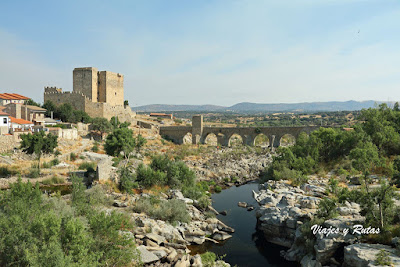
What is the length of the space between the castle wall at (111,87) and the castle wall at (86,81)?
37.1 inches

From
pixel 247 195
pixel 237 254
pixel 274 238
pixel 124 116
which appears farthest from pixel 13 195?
pixel 124 116

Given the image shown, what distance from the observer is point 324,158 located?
28.1 meters

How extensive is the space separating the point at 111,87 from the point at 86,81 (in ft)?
10.9

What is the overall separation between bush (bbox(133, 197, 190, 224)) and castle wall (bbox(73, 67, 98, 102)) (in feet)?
98.9

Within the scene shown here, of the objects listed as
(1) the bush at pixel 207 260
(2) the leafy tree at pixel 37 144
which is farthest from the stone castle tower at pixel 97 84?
(1) the bush at pixel 207 260

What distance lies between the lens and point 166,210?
15461 millimetres

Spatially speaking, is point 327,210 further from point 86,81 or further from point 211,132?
point 86,81

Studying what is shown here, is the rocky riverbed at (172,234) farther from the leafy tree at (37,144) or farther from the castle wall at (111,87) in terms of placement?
the castle wall at (111,87)

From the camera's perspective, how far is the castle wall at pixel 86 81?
4250cm

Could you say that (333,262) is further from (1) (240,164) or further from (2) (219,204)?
(1) (240,164)

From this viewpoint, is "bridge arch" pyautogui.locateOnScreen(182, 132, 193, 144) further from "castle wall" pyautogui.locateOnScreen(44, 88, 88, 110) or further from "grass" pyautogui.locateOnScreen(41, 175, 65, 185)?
"grass" pyautogui.locateOnScreen(41, 175, 65, 185)

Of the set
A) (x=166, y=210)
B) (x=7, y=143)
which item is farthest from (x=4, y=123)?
(x=166, y=210)

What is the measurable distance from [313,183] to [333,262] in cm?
1042

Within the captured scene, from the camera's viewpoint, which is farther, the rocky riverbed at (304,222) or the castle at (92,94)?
the castle at (92,94)
